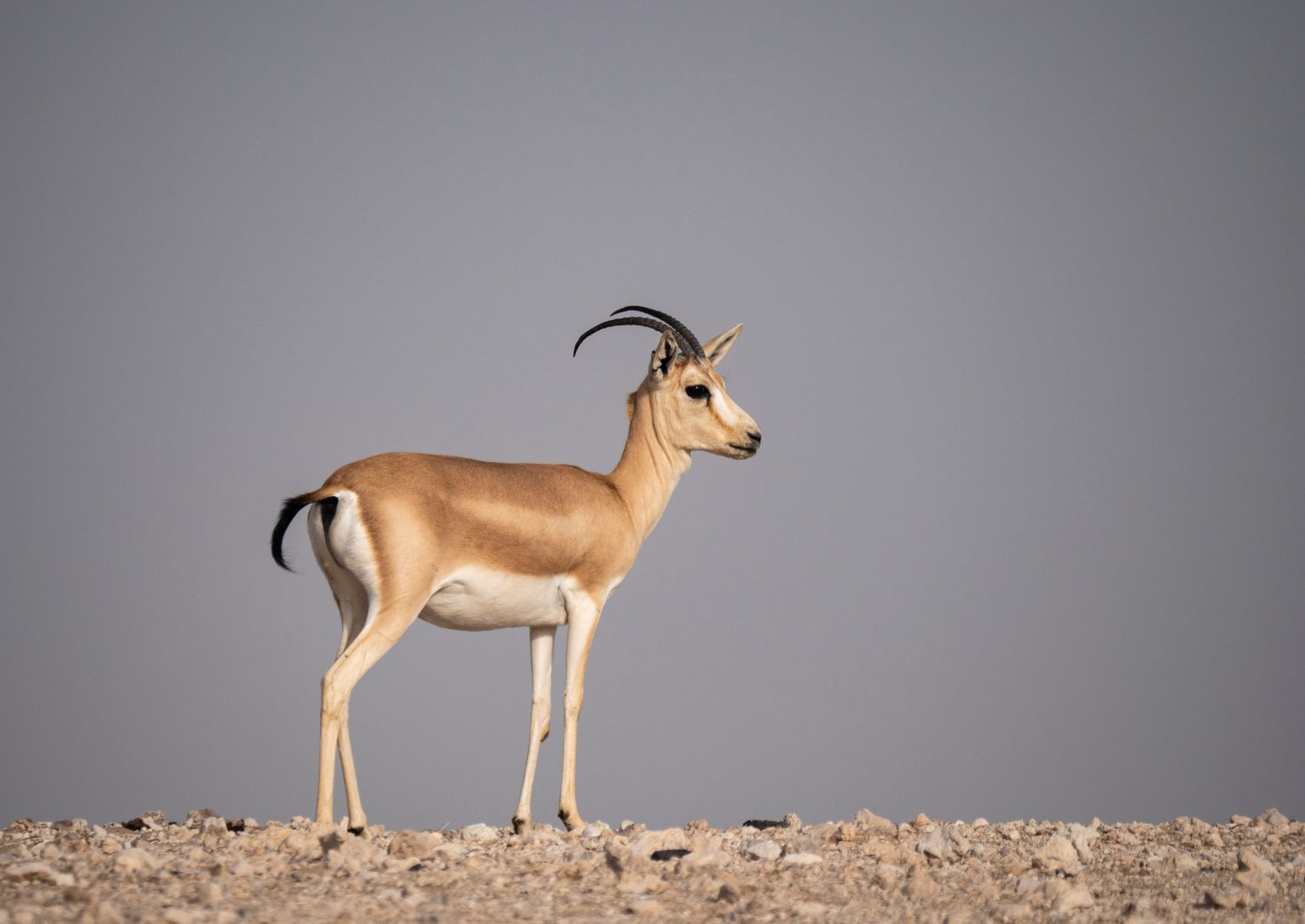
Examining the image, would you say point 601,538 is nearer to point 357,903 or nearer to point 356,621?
point 356,621

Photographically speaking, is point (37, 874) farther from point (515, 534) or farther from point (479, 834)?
point (515, 534)

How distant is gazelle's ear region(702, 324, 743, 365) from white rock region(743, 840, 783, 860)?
5997 mm

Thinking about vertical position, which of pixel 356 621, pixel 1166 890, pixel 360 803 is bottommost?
pixel 1166 890

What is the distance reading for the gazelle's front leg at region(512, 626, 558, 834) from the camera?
12.2 metres

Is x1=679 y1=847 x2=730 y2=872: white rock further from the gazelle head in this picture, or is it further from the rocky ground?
the gazelle head

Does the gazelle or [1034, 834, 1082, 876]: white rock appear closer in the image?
[1034, 834, 1082, 876]: white rock

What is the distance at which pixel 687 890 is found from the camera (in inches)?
325

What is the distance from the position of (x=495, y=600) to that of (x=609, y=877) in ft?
12.8

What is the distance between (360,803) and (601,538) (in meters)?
3.34

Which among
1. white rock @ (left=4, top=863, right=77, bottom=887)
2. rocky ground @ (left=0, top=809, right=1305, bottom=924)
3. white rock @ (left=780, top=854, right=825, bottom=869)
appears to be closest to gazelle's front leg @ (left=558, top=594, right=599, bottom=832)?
rocky ground @ (left=0, top=809, right=1305, bottom=924)

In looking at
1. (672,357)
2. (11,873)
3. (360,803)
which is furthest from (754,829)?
(11,873)

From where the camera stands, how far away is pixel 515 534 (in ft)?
39.0

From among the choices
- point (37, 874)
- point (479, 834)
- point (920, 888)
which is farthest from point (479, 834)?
point (920, 888)

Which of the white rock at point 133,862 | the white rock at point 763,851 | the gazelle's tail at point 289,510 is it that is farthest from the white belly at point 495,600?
the white rock at point 133,862
